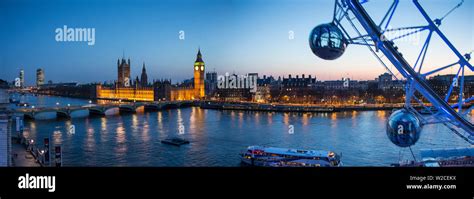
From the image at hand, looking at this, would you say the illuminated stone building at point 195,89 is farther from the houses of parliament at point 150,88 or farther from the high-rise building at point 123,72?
the high-rise building at point 123,72

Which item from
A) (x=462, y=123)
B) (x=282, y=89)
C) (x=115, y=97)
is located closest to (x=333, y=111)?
(x=282, y=89)

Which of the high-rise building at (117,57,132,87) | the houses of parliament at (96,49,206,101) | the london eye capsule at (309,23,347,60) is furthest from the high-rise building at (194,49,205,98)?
the london eye capsule at (309,23,347,60)

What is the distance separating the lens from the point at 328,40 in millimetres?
852

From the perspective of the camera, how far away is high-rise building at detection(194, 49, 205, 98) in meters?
24.8

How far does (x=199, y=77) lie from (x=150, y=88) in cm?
326

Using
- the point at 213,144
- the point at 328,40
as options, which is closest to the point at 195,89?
the point at 213,144

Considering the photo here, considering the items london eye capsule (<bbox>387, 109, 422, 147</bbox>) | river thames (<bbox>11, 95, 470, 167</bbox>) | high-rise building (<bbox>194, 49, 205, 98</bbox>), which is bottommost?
river thames (<bbox>11, 95, 470, 167</bbox>)

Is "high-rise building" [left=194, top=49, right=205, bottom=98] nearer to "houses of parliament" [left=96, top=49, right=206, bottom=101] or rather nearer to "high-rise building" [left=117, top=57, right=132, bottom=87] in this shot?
"houses of parliament" [left=96, top=49, right=206, bottom=101]

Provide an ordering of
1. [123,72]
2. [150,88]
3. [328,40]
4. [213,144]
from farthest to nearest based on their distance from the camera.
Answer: [123,72] < [150,88] < [213,144] < [328,40]

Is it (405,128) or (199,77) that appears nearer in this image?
(405,128)

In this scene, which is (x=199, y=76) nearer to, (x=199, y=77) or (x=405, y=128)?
(x=199, y=77)
